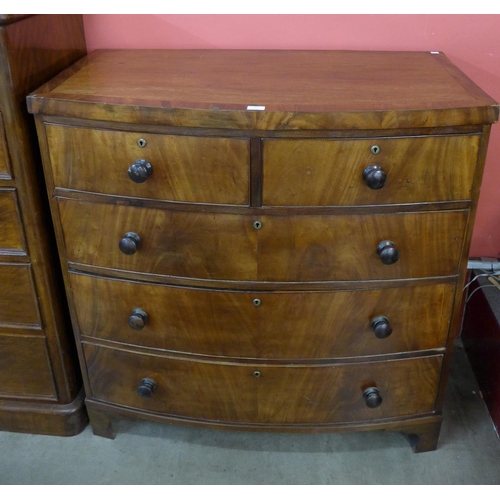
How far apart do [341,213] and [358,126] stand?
19 centimetres

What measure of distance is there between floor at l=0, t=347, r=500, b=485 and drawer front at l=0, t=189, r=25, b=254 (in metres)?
0.62

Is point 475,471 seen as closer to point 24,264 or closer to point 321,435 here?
point 321,435

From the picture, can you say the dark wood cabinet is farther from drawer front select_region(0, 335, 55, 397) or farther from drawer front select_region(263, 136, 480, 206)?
drawer front select_region(263, 136, 480, 206)

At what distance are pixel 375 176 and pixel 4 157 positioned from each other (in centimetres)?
80

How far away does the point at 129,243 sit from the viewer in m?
1.23

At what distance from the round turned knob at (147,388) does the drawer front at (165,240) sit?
0.33 meters

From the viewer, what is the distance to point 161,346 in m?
1.41

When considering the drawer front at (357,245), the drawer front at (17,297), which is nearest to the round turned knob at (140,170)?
the drawer front at (357,245)

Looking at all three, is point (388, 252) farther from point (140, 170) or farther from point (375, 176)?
point (140, 170)

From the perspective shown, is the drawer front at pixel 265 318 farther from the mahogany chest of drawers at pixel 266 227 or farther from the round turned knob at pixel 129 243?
the round turned knob at pixel 129 243

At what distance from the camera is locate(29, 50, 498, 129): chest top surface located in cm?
108

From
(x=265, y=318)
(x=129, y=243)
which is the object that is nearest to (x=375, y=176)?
(x=265, y=318)

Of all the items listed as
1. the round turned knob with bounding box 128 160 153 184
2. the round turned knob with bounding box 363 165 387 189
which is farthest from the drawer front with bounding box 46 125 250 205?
the round turned knob with bounding box 363 165 387 189

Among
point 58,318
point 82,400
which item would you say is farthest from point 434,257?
point 82,400
